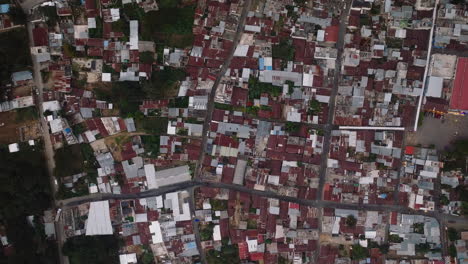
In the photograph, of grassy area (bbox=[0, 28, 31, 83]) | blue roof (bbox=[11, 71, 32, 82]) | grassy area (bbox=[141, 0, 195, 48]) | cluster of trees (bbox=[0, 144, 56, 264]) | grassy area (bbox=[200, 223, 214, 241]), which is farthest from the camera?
grassy area (bbox=[200, 223, 214, 241])

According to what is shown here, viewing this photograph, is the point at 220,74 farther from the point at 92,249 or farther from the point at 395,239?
the point at 395,239

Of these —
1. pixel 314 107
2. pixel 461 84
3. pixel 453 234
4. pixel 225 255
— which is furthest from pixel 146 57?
pixel 453 234

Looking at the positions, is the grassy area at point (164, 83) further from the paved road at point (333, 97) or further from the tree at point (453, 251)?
the tree at point (453, 251)

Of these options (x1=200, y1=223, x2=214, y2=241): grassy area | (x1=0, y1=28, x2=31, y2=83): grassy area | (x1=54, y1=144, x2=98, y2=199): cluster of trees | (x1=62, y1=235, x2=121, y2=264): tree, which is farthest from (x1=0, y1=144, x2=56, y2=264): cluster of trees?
(x1=200, y1=223, x2=214, y2=241): grassy area

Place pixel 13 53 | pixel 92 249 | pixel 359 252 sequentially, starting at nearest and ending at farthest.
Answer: pixel 13 53
pixel 92 249
pixel 359 252

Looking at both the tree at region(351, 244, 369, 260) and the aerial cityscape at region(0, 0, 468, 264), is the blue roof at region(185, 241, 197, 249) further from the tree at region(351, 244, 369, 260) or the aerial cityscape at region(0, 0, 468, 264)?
the tree at region(351, 244, 369, 260)

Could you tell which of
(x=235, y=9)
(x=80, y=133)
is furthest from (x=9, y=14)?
(x=235, y=9)
